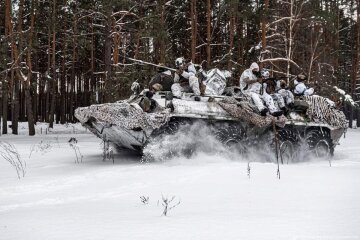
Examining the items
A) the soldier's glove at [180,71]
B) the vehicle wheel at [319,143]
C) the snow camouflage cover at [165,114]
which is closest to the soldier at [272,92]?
the snow camouflage cover at [165,114]

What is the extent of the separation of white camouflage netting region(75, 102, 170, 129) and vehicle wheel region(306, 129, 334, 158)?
4317mm

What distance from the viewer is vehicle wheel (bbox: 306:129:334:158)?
39.2 feet

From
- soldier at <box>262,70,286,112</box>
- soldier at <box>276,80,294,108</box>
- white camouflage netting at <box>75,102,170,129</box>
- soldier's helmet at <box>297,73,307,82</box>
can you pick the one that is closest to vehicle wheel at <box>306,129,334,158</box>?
soldier at <box>276,80,294,108</box>

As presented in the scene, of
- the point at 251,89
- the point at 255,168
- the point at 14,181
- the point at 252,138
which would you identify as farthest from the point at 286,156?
the point at 14,181

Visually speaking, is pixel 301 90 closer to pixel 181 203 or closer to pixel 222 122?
pixel 222 122

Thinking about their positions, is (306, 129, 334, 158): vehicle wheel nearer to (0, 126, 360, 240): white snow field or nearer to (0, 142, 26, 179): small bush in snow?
(0, 126, 360, 240): white snow field

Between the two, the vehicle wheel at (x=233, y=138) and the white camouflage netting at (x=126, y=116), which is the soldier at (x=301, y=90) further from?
the white camouflage netting at (x=126, y=116)

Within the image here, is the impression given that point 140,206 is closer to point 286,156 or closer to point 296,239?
point 296,239

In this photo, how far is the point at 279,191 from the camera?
6129 millimetres

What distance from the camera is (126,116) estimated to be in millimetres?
9523

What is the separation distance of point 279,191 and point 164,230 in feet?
8.16

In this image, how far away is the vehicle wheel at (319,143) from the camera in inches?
470

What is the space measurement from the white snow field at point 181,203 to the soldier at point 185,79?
7.09ft

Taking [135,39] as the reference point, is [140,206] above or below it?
below
